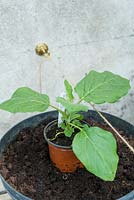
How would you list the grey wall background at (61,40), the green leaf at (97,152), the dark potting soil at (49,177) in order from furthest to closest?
the grey wall background at (61,40), the dark potting soil at (49,177), the green leaf at (97,152)

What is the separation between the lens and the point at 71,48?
1.20 metres

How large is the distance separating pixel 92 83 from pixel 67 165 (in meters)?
0.19

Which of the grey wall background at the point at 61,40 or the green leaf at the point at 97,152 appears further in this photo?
the grey wall background at the point at 61,40

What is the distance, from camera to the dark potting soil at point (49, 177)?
784mm

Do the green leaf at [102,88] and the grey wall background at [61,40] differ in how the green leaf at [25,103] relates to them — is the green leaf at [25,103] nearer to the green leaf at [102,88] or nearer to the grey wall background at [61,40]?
the green leaf at [102,88]

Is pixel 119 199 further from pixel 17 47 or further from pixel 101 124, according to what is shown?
pixel 17 47

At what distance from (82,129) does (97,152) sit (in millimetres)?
79

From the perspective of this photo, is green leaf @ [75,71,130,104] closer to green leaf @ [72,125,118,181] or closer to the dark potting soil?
green leaf @ [72,125,118,181]

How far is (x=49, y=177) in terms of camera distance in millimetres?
825

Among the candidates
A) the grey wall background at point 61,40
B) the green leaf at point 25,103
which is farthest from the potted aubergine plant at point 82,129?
the grey wall background at point 61,40

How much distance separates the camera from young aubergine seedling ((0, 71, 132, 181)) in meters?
0.68

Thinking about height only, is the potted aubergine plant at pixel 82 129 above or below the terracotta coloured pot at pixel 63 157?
above

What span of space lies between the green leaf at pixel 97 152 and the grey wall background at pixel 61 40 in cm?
48

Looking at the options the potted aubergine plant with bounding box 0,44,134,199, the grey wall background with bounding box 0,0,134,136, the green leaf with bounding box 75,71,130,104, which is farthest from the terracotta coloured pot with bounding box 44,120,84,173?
the grey wall background with bounding box 0,0,134,136
